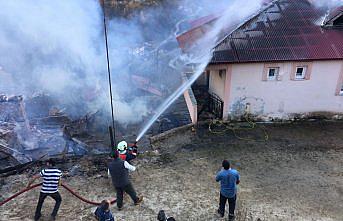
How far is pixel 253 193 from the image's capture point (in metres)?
10.4

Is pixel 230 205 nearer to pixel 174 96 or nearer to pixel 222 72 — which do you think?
pixel 222 72

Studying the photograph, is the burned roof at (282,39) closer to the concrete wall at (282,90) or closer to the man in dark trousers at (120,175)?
the concrete wall at (282,90)

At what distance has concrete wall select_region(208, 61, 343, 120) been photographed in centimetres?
1391

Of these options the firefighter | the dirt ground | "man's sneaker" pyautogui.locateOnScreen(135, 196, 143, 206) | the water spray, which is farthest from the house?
"man's sneaker" pyautogui.locateOnScreen(135, 196, 143, 206)

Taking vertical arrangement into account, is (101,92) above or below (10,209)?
above

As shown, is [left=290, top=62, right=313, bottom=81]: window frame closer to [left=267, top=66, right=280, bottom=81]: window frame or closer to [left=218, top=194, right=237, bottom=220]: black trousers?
[left=267, top=66, right=280, bottom=81]: window frame

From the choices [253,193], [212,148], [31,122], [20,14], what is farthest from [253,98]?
[20,14]

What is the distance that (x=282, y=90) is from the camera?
47.0 feet

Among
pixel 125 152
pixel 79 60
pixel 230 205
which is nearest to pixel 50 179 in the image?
pixel 125 152

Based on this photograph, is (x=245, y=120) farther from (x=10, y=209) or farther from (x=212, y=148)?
(x=10, y=209)

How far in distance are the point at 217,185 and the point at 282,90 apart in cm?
588

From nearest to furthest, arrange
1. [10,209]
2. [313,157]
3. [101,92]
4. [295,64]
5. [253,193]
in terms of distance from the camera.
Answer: [10,209], [253,193], [313,157], [295,64], [101,92]

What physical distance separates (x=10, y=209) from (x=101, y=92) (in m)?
8.73

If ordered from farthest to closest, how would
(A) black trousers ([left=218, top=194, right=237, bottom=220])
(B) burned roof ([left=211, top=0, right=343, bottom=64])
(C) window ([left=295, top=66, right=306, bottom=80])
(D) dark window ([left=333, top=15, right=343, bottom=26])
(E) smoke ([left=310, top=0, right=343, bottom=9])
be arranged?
(E) smoke ([left=310, top=0, right=343, bottom=9]), (D) dark window ([left=333, top=15, right=343, bottom=26]), (C) window ([left=295, top=66, right=306, bottom=80]), (B) burned roof ([left=211, top=0, right=343, bottom=64]), (A) black trousers ([left=218, top=194, right=237, bottom=220])
